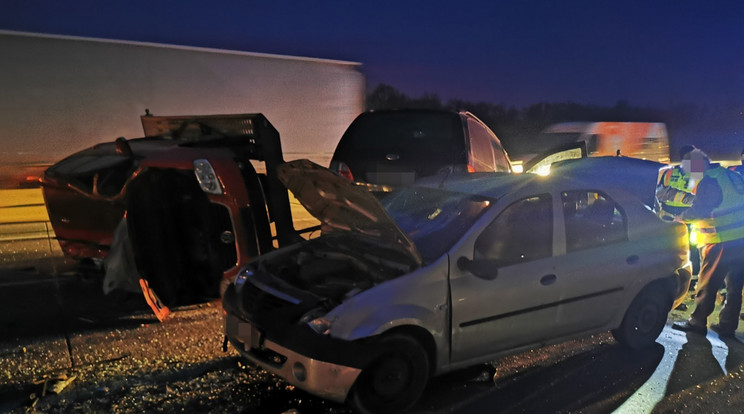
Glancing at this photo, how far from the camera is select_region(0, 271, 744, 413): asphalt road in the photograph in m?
3.46

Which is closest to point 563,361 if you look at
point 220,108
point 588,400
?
point 588,400

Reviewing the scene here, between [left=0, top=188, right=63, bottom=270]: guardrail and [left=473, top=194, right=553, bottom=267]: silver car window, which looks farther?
[left=0, top=188, right=63, bottom=270]: guardrail

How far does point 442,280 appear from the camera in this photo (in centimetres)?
336

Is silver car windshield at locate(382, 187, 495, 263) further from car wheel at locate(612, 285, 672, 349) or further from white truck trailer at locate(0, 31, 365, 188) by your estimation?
white truck trailer at locate(0, 31, 365, 188)

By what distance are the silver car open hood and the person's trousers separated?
343 cm

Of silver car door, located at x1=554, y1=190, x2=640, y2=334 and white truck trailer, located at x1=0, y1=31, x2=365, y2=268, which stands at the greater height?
white truck trailer, located at x1=0, y1=31, x2=365, y2=268

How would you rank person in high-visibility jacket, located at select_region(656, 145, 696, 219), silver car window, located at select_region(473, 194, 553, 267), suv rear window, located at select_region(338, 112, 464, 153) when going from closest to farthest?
silver car window, located at select_region(473, 194, 553, 267) → suv rear window, located at select_region(338, 112, 464, 153) → person in high-visibility jacket, located at select_region(656, 145, 696, 219)

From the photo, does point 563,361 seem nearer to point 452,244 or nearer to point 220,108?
point 452,244

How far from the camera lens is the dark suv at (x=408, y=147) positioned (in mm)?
5699

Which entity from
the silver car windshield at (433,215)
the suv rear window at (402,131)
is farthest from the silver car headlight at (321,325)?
the suv rear window at (402,131)

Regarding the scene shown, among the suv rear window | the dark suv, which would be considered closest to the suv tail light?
the dark suv

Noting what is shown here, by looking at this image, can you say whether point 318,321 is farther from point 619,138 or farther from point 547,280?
point 619,138

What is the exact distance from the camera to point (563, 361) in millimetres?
4266

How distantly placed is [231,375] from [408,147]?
122 inches
